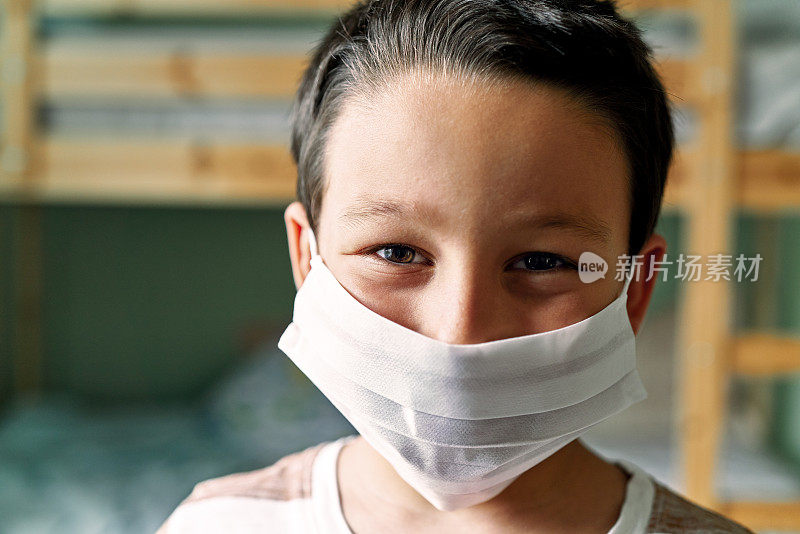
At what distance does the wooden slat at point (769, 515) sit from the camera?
167cm

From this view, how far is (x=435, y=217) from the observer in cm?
48

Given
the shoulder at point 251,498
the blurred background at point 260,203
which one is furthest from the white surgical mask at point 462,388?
the blurred background at point 260,203

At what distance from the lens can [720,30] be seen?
167 cm

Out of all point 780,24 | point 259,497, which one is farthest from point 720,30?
point 259,497

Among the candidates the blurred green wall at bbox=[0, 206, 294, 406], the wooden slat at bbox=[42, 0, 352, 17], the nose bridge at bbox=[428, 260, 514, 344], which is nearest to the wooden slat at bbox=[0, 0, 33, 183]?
the wooden slat at bbox=[42, 0, 352, 17]

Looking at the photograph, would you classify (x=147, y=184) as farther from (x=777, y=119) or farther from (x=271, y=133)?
(x=777, y=119)

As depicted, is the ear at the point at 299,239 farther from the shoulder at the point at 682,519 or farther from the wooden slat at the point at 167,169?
the wooden slat at the point at 167,169

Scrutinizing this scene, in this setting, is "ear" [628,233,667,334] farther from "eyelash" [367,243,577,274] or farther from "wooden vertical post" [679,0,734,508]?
"wooden vertical post" [679,0,734,508]

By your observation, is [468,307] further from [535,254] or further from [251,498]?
[251,498]

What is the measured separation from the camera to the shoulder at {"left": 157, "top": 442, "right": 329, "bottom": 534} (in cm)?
63

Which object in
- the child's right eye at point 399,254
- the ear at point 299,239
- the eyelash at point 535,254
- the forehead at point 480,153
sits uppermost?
the forehead at point 480,153

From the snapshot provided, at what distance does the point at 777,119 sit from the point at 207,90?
1352mm

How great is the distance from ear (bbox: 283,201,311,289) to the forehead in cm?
10

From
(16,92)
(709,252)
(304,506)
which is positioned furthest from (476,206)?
(16,92)
